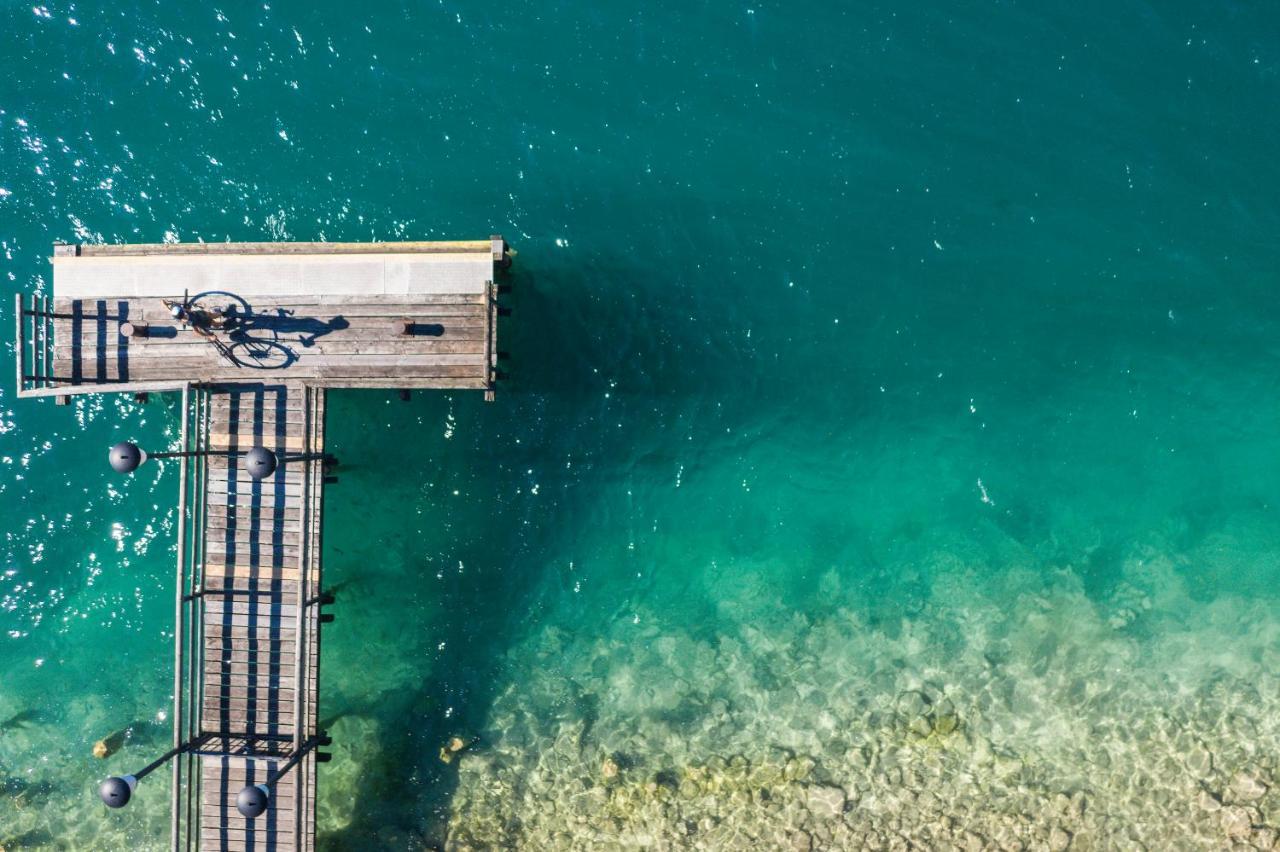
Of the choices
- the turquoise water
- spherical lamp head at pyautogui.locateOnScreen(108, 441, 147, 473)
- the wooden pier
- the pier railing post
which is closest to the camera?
spherical lamp head at pyautogui.locateOnScreen(108, 441, 147, 473)

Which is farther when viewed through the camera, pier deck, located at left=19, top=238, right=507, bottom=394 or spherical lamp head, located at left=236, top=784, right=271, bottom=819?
pier deck, located at left=19, top=238, right=507, bottom=394

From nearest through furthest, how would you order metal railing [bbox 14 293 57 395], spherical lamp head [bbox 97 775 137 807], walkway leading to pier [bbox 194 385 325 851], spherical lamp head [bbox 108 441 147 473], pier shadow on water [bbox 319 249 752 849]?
spherical lamp head [bbox 108 441 147 473], spherical lamp head [bbox 97 775 137 807], metal railing [bbox 14 293 57 395], walkway leading to pier [bbox 194 385 325 851], pier shadow on water [bbox 319 249 752 849]

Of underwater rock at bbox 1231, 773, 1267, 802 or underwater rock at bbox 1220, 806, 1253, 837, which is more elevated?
underwater rock at bbox 1231, 773, 1267, 802

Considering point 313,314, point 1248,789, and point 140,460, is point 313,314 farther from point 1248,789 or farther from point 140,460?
point 1248,789

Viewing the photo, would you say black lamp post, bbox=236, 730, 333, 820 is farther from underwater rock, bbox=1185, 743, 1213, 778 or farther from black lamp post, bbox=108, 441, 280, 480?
underwater rock, bbox=1185, 743, 1213, 778

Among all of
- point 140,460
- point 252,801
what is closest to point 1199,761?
point 252,801

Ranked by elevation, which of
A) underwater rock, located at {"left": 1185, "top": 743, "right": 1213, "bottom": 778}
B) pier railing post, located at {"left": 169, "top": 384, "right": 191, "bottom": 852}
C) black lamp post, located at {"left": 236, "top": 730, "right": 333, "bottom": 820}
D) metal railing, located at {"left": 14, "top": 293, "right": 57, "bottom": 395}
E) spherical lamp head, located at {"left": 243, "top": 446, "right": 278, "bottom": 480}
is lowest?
underwater rock, located at {"left": 1185, "top": 743, "right": 1213, "bottom": 778}

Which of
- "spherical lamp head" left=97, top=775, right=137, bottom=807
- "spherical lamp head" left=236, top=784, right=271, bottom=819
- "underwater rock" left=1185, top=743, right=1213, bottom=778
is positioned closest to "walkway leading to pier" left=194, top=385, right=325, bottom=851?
"spherical lamp head" left=236, top=784, right=271, bottom=819
